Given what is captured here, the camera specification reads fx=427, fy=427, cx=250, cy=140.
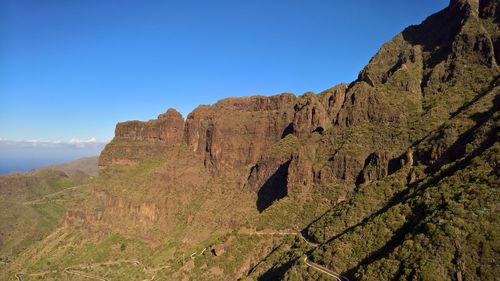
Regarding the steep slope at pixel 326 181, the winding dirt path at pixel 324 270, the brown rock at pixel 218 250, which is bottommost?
the brown rock at pixel 218 250

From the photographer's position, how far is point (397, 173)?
79.6 m

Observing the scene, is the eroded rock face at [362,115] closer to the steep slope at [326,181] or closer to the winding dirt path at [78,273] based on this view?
the steep slope at [326,181]

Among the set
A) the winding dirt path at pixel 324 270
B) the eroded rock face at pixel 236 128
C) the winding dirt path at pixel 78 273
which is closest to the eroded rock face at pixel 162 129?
the eroded rock face at pixel 236 128

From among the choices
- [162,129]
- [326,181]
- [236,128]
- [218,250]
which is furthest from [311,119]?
[162,129]

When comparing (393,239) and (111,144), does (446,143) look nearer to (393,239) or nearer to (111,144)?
(393,239)

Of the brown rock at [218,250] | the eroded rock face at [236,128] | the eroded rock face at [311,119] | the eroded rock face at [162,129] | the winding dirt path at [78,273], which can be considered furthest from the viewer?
the eroded rock face at [162,129]

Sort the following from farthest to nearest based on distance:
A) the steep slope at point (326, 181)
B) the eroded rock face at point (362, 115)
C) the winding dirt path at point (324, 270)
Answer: the eroded rock face at point (362, 115), the winding dirt path at point (324, 270), the steep slope at point (326, 181)

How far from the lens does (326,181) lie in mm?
97125

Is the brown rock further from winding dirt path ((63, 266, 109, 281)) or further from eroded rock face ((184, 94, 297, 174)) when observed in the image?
winding dirt path ((63, 266, 109, 281))

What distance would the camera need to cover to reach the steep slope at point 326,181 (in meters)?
57.6

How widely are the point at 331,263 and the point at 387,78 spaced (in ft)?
210

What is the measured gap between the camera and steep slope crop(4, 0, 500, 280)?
57.6 metres

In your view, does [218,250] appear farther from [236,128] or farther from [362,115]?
[236,128]

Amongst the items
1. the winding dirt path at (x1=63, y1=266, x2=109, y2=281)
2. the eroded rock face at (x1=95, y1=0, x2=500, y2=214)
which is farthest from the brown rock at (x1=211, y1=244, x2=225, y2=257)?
the winding dirt path at (x1=63, y1=266, x2=109, y2=281)
